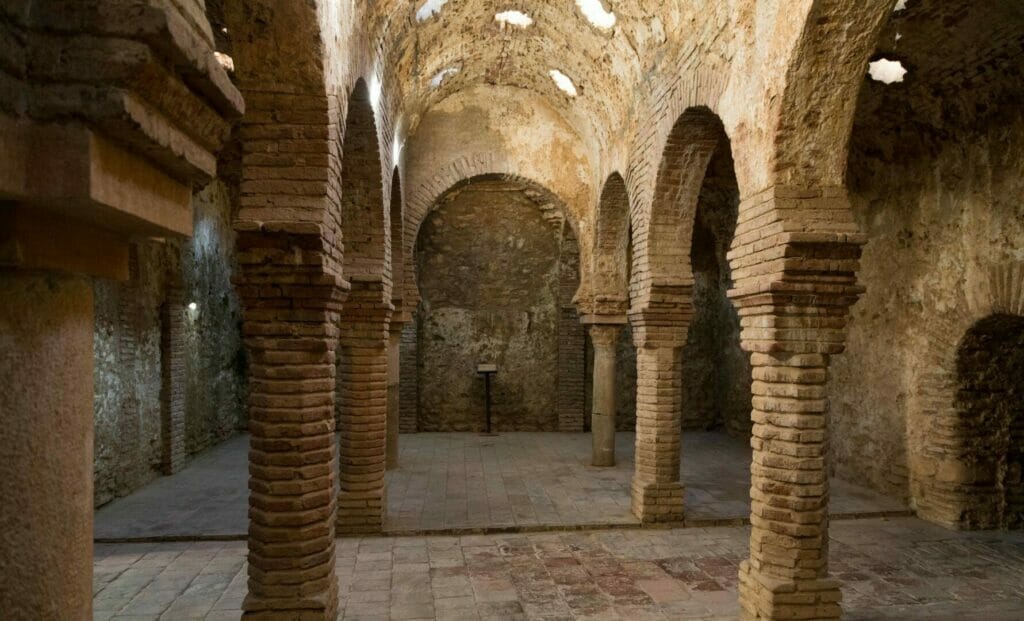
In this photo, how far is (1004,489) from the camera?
7.62 m

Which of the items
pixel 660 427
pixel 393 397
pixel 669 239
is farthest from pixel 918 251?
pixel 393 397

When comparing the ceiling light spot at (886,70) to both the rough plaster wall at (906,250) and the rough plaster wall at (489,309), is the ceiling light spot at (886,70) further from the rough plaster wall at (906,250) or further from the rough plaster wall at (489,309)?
the rough plaster wall at (489,309)

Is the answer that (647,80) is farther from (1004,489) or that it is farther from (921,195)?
(1004,489)

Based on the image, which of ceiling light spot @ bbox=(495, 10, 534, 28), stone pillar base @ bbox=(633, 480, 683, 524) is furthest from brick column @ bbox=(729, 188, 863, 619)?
ceiling light spot @ bbox=(495, 10, 534, 28)

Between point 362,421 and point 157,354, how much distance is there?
442 cm

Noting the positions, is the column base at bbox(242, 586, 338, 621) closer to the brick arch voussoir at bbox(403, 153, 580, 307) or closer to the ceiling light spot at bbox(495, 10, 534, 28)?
the brick arch voussoir at bbox(403, 153, 580, 307)

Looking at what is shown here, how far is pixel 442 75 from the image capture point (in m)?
9.67

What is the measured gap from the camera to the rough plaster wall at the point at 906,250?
709cm

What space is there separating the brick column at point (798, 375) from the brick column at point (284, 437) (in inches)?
122

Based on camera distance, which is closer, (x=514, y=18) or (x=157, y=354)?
(x=514, y=18)

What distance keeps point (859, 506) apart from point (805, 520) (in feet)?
14.2

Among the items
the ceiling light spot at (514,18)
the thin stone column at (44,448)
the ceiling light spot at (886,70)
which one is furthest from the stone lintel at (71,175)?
the ceiling light spot at (514,18)

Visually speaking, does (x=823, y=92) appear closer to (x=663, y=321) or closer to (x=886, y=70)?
(x=886, y=70)

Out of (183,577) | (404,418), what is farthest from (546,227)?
(183,577)
